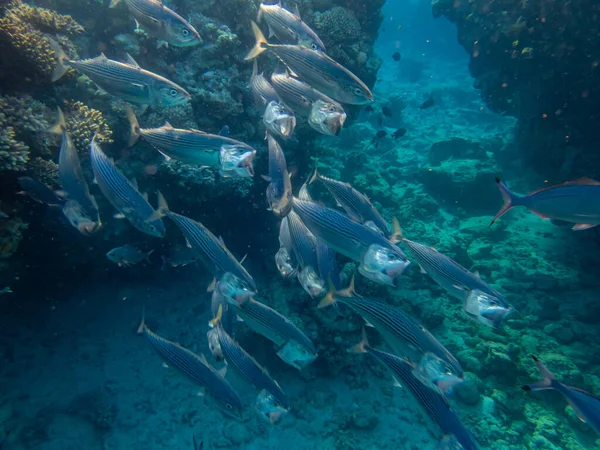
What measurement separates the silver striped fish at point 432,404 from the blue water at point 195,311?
0.15 meters

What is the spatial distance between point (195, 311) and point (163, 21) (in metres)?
5.84

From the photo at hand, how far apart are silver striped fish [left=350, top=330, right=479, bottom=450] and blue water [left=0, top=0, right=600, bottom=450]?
0.15 metres

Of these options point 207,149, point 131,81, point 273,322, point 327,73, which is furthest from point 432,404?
point 131,81

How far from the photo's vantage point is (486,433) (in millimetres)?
5906

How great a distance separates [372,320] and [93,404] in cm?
561

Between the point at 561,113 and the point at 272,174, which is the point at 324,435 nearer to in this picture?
the point at 272,174

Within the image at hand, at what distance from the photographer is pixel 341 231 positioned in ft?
11.3

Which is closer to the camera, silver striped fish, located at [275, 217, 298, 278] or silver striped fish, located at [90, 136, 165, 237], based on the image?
silver striped fish, located at [90, 136, 165, 237]

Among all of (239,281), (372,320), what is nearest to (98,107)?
(239,281)

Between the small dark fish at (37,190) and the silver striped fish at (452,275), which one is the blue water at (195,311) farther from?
the silver striped fish at (452,275)

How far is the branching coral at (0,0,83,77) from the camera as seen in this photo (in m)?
4.73

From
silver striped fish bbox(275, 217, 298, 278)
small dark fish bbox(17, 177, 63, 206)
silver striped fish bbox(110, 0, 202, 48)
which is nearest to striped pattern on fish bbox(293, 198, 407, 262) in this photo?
silver striped fish bbox(275, 217, 298, 278)

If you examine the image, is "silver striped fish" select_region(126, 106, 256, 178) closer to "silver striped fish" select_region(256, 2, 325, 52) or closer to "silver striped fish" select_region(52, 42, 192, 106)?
"silver striped fish" select_region(52, 42, 192, 106)

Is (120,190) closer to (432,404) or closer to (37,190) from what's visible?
(37,190)
